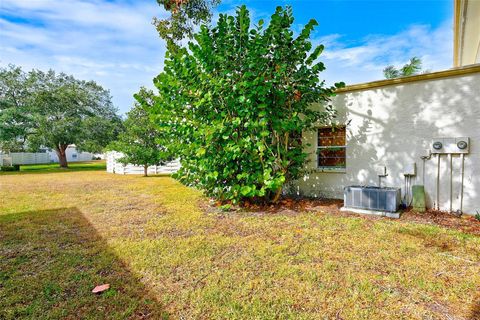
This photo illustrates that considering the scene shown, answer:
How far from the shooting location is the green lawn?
6.91 feet

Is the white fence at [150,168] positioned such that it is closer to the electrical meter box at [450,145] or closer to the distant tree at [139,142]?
the distant tree at [139,142]

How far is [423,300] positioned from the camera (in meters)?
2.20

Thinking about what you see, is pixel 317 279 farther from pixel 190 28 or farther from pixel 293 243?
pixel 190 28

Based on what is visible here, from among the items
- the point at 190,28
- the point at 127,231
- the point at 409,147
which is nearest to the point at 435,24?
the point at 409,147

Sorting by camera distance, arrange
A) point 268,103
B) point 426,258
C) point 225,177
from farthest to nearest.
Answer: point 225,177
point 268,103
point 426,258

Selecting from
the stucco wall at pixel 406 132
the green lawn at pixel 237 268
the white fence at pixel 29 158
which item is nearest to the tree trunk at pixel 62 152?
the white fence at pixel 29 158

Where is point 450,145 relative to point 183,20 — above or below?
below

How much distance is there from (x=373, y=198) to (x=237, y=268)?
12.2 feet

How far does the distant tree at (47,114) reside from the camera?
17281 millimetres

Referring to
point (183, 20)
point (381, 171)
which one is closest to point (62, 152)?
point (183, 20)

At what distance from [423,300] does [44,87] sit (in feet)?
85.7

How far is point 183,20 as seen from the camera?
9.27 metres

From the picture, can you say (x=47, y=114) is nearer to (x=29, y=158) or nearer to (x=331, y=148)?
(x=29, y=158)

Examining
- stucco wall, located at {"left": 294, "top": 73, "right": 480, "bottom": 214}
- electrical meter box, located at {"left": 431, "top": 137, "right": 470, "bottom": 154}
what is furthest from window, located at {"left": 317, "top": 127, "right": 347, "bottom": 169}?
electrical meter box, located at {"left": 431, "top": 137, "right": 470, "bottom": 154}
